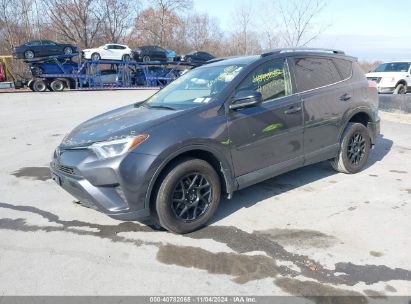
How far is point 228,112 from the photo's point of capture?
3.92 metres

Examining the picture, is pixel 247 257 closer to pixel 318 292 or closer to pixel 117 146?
pixel 318 292

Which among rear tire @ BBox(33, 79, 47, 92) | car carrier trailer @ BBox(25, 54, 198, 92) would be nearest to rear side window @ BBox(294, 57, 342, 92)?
car carrier trailer @ BBox(25, 54, 198, 92)

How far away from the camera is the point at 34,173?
601cm

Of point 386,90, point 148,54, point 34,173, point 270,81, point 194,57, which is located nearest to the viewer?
point 270,81

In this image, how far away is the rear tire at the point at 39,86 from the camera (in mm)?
24478

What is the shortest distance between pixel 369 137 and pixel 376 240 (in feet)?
8.05

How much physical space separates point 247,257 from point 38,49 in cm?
2474

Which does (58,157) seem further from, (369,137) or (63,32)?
(63,32)

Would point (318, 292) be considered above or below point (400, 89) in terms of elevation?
below

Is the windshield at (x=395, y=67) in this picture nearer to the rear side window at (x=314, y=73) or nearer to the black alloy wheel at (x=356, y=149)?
the black alloy wheel at (x=356, y=149)

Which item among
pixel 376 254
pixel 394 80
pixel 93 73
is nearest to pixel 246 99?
pixel 376 254

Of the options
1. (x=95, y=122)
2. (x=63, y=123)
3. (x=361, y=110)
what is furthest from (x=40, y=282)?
(x=63, y=123)

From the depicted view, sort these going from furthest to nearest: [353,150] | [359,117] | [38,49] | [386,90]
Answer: [38,49] < [386,90] < [359,117] < [353,150]

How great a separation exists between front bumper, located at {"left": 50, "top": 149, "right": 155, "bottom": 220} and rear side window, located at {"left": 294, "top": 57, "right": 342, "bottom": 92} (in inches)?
91.6
